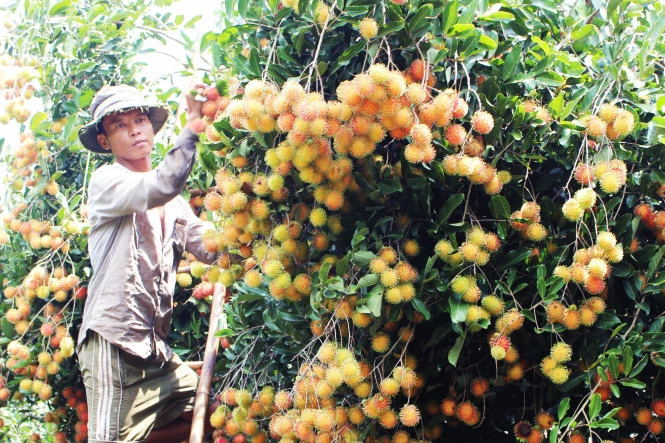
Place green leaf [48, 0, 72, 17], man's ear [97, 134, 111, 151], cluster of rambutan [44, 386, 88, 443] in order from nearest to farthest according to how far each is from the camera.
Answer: man's ear [97, 134, 111, 151] < cluster of rambutan [44, 386, 88, 443] < green leaf [48, 0, 72, 17]

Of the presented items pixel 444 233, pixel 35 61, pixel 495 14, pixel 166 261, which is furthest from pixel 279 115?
pixel 35 61

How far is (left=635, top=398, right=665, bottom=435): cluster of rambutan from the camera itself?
141 cm

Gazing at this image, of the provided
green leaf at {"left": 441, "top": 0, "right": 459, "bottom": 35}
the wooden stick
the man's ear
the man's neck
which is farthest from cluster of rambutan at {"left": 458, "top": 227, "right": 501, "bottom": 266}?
the man's ear

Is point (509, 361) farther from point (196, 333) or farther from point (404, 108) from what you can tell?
point (196, 333)

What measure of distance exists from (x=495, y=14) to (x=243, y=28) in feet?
1.84

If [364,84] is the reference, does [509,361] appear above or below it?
below

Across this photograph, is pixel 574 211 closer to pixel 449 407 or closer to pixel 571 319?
pixel 571 319

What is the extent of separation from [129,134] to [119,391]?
0.82 m

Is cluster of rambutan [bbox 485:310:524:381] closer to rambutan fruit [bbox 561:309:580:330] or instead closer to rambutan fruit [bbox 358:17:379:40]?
rambutan fruit [bbox 561:309:580:330]

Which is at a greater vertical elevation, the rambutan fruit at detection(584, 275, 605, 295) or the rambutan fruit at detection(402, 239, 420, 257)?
the rambutan fruit at detection(402, 239, 420, 257)

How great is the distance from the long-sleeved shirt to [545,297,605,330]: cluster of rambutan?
102cm

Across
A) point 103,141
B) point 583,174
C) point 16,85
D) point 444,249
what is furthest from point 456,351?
A: point 16,85

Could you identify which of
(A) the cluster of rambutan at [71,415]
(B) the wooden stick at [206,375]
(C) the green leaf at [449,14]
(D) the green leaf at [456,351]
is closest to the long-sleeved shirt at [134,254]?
(B) the wooden stick at [206,375]

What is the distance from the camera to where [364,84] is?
4.11 feet
